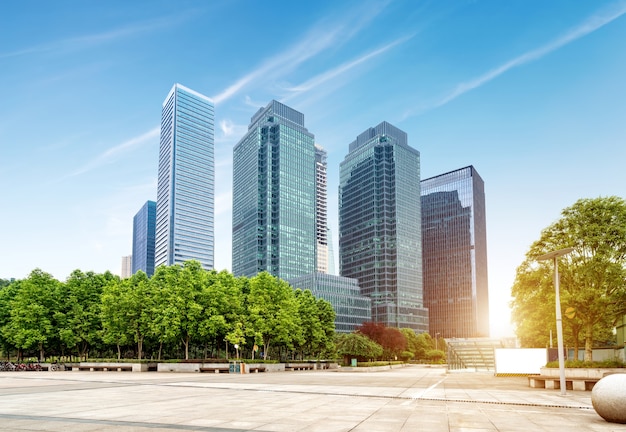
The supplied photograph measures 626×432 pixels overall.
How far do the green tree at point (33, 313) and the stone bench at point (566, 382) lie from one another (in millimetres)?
60859

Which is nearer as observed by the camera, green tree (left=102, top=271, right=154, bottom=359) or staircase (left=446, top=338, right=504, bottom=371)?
green tree (left=102, top=271, right=154, bottom=359)

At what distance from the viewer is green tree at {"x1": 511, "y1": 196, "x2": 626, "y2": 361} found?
112 ft

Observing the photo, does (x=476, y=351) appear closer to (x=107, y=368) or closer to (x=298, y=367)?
(x=298, y=367)

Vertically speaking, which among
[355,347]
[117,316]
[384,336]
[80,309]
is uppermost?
[80,309]

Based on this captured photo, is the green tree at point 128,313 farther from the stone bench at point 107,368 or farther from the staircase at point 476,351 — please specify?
the staircase at point 476,351

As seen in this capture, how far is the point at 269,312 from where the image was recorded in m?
69.4

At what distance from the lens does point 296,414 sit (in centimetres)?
1681

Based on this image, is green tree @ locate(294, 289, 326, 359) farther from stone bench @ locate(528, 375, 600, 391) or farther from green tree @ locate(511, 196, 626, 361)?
stone bench @ locate(528, 375, 600, 391)

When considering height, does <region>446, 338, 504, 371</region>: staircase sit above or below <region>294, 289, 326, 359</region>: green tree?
below

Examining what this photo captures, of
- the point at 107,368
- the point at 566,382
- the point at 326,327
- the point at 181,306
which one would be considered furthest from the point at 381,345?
the point at 566,382

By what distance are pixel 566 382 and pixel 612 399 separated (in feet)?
53.4

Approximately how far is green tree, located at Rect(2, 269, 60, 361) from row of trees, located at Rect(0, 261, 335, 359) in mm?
117

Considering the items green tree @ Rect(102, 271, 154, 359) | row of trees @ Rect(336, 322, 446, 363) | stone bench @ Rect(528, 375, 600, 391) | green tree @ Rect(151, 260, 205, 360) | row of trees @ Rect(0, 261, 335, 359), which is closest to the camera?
stone bench @ Rect(528, 375, 600, 391)

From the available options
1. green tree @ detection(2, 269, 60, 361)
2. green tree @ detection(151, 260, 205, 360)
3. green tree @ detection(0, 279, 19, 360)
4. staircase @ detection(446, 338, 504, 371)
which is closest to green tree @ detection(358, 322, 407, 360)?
staircase @ detection(446, 338, 504, 371)
